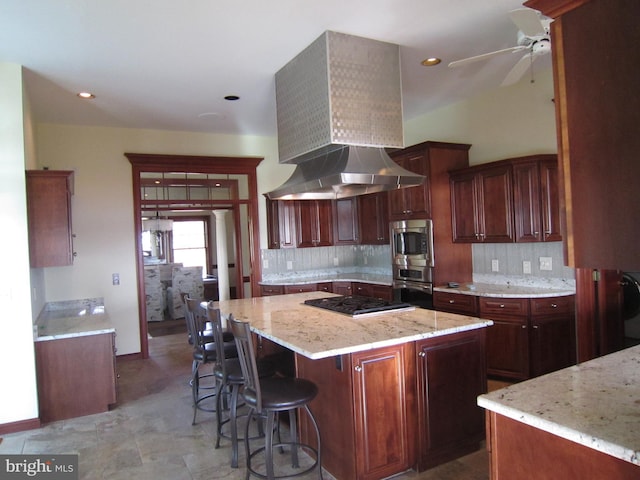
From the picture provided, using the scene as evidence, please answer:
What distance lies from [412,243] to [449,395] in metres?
2.58

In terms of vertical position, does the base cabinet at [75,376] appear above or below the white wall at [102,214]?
below

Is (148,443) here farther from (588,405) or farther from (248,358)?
(588,405)

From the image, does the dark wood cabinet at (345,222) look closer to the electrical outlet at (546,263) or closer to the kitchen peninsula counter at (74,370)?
the electrical outlet at (546,263)

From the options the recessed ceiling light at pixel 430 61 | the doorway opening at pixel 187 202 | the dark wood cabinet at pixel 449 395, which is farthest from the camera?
the doorway opening at pixel 187 202

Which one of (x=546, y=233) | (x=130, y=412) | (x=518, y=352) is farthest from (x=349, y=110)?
(x=130, y=412)

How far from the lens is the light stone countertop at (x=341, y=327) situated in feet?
7.63

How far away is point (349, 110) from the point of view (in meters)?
3.28

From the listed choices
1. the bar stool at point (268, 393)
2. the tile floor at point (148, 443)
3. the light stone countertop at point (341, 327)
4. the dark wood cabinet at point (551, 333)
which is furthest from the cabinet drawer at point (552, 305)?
the bar stool at point (268, 393)

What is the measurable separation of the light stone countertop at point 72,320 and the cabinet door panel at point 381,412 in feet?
8.39

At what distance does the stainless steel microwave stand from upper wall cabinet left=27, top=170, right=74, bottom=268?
347cm

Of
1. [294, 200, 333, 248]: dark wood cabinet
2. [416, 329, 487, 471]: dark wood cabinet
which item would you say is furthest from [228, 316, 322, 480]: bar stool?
[294, 200, 333, 248]: dark wood cabinet

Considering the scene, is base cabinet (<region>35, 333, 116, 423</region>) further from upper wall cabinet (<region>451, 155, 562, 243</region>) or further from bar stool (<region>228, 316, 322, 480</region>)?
upper wall cabinet (<region>451, 155, 562, 243</region>)

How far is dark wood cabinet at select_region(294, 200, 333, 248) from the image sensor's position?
649 cm

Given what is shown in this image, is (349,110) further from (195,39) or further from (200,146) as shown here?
(200,146)
